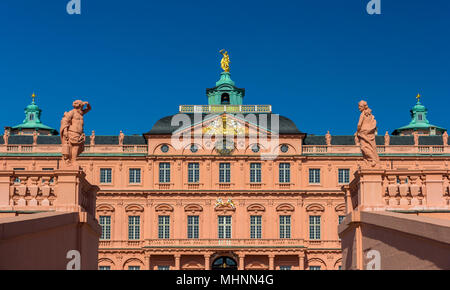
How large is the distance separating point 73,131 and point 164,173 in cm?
5554

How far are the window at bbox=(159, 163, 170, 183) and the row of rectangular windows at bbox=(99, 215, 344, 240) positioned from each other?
11.1ft

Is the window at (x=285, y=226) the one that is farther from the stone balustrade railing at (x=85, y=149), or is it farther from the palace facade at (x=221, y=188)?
the stone balustrade railing at (x=85, y=149)

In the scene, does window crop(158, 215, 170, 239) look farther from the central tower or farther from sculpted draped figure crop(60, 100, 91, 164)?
sculpted draped figure crop(60, 100, 91, 164)

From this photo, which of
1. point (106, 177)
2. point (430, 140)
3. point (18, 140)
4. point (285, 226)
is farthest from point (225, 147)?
point (430, 140)

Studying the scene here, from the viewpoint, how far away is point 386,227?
53.8ft

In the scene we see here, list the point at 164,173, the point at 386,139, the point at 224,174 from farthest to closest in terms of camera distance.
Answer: the point at 386,139 < the point at 224,174 < the point at 164,173

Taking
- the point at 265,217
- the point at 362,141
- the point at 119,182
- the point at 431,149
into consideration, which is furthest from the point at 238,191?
the point at 362,141

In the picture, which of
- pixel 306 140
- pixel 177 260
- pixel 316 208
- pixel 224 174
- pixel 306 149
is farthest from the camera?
pixel 306 140

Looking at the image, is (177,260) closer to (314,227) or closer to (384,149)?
(314,227)

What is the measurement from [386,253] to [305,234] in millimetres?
56405

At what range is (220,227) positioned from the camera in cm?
7312

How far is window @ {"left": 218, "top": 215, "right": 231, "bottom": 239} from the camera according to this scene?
7281 centimetres

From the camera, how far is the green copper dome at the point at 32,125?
94688mm

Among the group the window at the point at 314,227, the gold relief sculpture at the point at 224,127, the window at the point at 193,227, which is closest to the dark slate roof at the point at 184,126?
the gold relief sculpture at the point at 224,127
